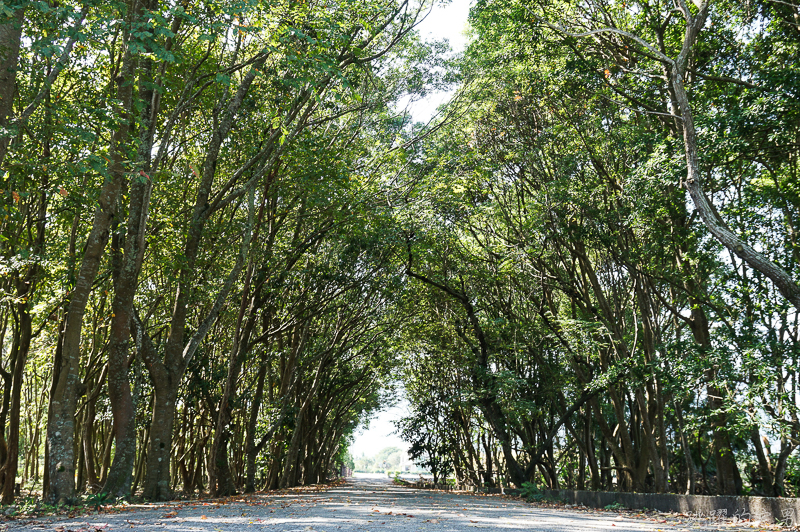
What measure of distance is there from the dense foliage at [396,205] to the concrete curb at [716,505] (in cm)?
105

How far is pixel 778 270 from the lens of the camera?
288 inches

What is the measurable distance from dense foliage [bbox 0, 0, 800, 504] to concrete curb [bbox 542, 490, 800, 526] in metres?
1.05

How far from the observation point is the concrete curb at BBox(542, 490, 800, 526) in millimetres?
7646

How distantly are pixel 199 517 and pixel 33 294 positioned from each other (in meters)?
7.53

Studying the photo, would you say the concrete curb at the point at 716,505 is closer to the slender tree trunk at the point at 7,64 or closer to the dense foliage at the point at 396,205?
the dense foliage at the point at 396,205

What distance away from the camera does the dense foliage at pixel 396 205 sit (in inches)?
331

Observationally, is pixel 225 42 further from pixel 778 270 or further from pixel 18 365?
pixel 778 270

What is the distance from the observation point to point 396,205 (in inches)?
570

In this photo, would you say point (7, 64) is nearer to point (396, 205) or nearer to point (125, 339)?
point (125, 339)

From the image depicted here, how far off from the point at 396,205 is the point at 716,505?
360 inches

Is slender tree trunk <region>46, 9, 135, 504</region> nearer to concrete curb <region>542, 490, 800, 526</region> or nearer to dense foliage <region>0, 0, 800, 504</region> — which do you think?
dense foliage <region>0, 0, 800, 504</region>

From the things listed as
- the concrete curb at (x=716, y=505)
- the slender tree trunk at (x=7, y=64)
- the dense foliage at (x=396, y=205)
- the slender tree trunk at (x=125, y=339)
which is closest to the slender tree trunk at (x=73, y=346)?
the dense foliage at (x=396, y=205)

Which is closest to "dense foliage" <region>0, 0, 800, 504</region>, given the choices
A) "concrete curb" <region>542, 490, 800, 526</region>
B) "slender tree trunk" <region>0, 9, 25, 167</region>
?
"slender tree trunk" <region>0, 9, 25, 167</region>

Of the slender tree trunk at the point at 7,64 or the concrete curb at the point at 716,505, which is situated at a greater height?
the slender tree trunk at the point at 7,64
